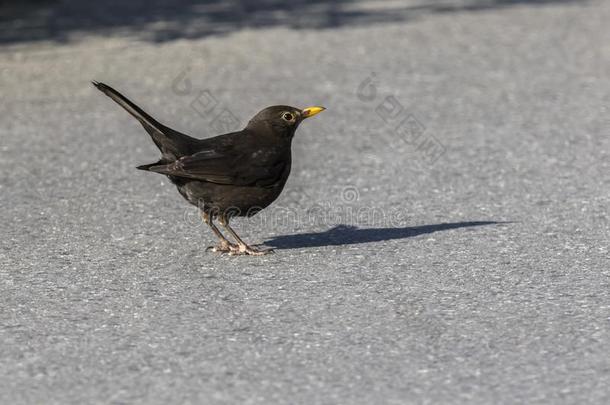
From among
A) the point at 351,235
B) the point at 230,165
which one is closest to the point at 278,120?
the point at 230,165

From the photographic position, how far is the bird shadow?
25.8ft

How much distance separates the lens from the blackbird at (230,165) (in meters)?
7.40

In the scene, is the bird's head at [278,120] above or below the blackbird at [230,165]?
above

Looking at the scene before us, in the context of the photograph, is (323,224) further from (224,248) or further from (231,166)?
(231,166)

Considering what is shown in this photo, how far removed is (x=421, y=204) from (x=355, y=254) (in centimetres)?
142

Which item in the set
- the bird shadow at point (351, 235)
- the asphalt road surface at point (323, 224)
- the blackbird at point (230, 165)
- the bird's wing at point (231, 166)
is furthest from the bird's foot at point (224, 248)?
the bird's wing at point (231, 166)

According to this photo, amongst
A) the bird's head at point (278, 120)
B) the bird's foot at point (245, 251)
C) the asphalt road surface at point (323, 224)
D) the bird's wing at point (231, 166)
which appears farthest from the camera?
the bird's head at point (278, 120)

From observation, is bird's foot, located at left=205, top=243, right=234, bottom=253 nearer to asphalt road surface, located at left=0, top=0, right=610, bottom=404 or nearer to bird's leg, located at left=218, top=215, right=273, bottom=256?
bird's leg, located at left=218, top=215, right=273, bottom=256

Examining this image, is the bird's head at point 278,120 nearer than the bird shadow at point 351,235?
Yes

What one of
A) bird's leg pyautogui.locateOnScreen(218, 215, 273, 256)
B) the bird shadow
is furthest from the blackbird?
the bird shadow

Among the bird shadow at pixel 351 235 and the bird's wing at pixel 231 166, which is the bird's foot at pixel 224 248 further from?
the bird's wing at pixel 231 166

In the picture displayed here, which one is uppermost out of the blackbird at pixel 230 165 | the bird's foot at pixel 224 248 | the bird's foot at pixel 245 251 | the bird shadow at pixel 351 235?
the blackbird at pixel 230 165

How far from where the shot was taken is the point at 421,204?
28.9ft

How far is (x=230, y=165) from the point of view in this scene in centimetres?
746
